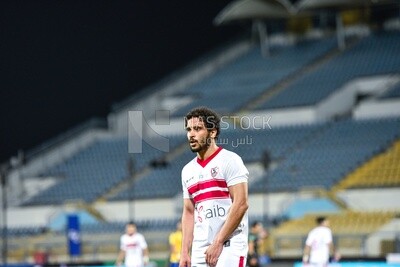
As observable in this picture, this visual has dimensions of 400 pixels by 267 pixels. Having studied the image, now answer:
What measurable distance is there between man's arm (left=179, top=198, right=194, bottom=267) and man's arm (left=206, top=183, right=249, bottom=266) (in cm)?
29

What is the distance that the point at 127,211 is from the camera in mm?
41125

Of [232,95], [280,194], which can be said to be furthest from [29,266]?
[232,95]

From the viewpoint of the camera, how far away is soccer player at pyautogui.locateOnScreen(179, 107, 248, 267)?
Answer: 9227mm

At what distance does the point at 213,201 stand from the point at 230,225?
319mm

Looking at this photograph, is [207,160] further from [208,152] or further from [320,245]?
[320,245]

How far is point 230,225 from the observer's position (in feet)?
30.2

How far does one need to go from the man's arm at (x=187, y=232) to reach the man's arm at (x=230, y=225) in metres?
0.29

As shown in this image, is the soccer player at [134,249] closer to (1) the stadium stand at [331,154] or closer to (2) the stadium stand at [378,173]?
(1) the stadium stand at [331,154]

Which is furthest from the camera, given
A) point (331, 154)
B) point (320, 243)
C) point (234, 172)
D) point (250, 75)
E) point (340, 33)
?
point (250, 75)

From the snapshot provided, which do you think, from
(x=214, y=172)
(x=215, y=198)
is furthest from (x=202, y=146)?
(x=215, y=198)

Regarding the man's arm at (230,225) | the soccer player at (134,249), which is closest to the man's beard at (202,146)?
the man's arm at (230,225)

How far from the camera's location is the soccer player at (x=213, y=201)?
9227mm

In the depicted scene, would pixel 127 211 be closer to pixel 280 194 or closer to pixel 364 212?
pixel 280 194

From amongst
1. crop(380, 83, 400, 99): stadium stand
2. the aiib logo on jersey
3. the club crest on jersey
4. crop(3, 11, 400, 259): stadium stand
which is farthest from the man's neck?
crop(380, 83, 400, 99): stadium stand
